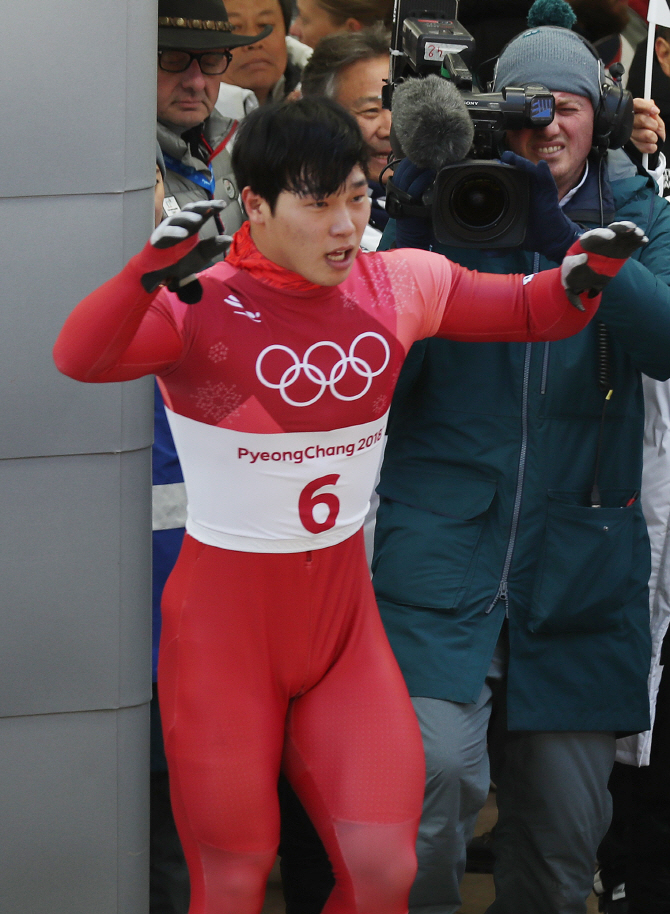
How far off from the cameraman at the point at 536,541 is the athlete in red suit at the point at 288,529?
275 millimetres

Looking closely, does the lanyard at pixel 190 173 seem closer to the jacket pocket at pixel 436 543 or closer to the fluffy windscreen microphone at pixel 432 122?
the fluffy windscreen microphone at pixel 432 122

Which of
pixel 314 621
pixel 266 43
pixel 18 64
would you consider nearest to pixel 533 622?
pixel 314 621

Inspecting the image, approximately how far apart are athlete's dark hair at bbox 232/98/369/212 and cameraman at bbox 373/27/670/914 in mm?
394

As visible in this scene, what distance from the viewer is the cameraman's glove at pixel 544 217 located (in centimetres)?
236

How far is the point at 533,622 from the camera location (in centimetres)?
264

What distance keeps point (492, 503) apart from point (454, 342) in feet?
1.18

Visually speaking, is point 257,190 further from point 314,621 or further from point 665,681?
point 665,681

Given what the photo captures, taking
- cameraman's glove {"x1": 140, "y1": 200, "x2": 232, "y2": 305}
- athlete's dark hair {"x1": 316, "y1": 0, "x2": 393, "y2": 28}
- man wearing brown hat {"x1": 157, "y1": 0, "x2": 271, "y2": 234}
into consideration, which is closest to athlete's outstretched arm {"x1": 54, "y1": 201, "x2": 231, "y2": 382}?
cameraman's glove {"x1": 140, "y1": 200, "x2": 232, "y2": 305}

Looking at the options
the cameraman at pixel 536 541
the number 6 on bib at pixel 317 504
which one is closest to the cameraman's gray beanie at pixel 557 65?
the cameraman at pixel 536 541

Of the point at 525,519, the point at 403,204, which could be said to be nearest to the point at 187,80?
the point at 403,204

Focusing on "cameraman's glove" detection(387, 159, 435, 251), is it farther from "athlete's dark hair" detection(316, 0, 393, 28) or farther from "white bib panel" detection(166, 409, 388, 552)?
"athlete's dark hair" detection(316, 0, 393, 28)

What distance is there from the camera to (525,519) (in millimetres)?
2645

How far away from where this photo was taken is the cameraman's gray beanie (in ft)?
8.67

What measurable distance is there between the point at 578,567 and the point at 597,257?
71 cm
